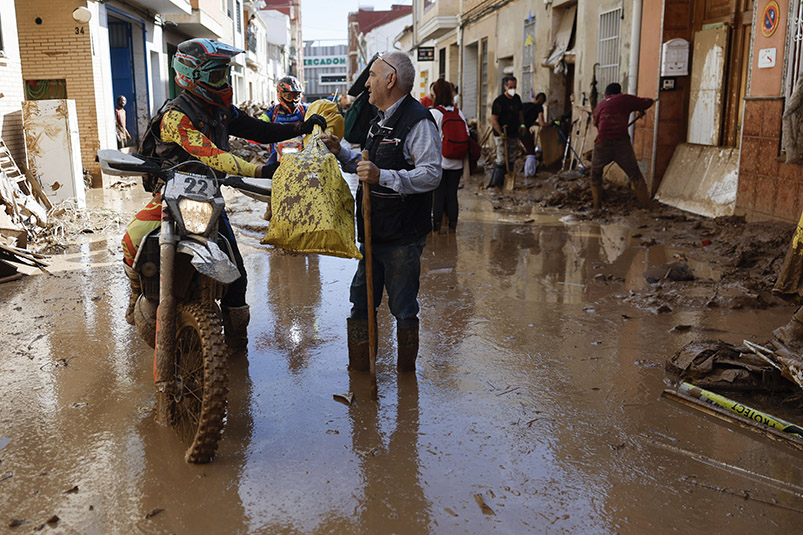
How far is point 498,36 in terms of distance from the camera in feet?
70.3

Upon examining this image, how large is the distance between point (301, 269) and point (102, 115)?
375 inches

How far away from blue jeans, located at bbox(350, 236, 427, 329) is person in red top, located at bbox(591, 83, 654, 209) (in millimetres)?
6854

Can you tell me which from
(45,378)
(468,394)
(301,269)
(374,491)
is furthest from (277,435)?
(301,269)

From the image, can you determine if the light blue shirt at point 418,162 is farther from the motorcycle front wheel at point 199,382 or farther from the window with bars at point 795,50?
the window with bars at point 795,50

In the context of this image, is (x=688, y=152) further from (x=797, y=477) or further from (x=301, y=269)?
(x=797, y=477)

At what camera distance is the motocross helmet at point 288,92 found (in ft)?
27.3

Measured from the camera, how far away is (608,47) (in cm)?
1314

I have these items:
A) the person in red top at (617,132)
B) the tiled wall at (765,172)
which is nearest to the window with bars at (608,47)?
the person in red top at (617,132)

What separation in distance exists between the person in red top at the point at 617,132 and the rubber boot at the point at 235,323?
7.03 m

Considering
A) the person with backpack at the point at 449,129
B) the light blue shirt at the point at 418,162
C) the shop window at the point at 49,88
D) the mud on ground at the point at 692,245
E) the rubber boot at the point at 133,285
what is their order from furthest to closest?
the shop window at the point at 49,88
the person with backpack at the point at 449,129
the mud on ground at the point at 692,245
the rubber boot at the point at 133,285
the light blue shirt at the point at 418,162

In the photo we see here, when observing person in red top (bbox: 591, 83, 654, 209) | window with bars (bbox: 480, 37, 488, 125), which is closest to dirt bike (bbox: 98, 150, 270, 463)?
person in red top (bbox: 591, 83, 654, 209)

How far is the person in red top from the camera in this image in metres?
10.1

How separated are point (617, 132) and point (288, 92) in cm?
475

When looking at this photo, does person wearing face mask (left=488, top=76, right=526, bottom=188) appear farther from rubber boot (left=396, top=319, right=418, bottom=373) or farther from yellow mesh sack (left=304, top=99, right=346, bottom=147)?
rubber boot (left=396, top=319, right=418, bottom=373)
